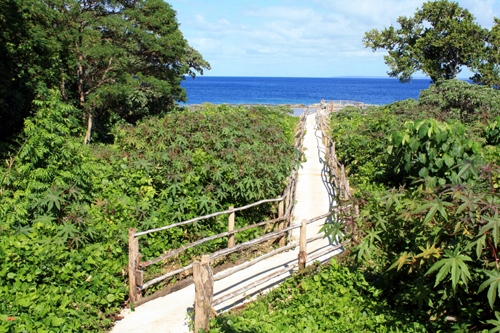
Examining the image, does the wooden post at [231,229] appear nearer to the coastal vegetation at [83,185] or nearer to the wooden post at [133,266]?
the coastal vegetation at [83,185]

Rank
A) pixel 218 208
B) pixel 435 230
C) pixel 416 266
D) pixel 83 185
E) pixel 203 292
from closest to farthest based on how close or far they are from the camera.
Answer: pixel 435 230 → pixel 416 266 → pixel 203 292 → pixel 83 185 → pixel 218 208

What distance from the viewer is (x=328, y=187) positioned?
37.6ft

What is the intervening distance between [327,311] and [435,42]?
94.7 ft

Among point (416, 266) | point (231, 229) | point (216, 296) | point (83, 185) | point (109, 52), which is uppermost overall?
point (109, 52)

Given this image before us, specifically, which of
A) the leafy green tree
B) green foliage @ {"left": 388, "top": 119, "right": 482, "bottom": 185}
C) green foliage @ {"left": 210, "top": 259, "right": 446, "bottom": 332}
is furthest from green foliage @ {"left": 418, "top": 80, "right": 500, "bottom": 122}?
the leafy green tree

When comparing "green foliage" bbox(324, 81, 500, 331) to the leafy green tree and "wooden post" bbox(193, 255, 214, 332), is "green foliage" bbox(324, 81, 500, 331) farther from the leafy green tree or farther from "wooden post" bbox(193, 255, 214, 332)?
the leafy green tree

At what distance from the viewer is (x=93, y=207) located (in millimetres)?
6211

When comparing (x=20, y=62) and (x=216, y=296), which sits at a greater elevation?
(x=20, y=62)

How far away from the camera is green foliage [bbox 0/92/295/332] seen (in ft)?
14.9

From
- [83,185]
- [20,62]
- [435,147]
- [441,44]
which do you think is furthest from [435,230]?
[441,44]

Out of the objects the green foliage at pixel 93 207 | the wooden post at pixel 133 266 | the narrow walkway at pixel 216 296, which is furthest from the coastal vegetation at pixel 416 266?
the green foliage at pixel 93 207

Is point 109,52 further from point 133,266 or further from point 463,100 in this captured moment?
point 463,100

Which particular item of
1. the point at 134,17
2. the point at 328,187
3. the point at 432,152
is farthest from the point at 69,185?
the point at 134,17

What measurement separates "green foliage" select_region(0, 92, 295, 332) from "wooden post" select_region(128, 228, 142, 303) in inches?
5.6
